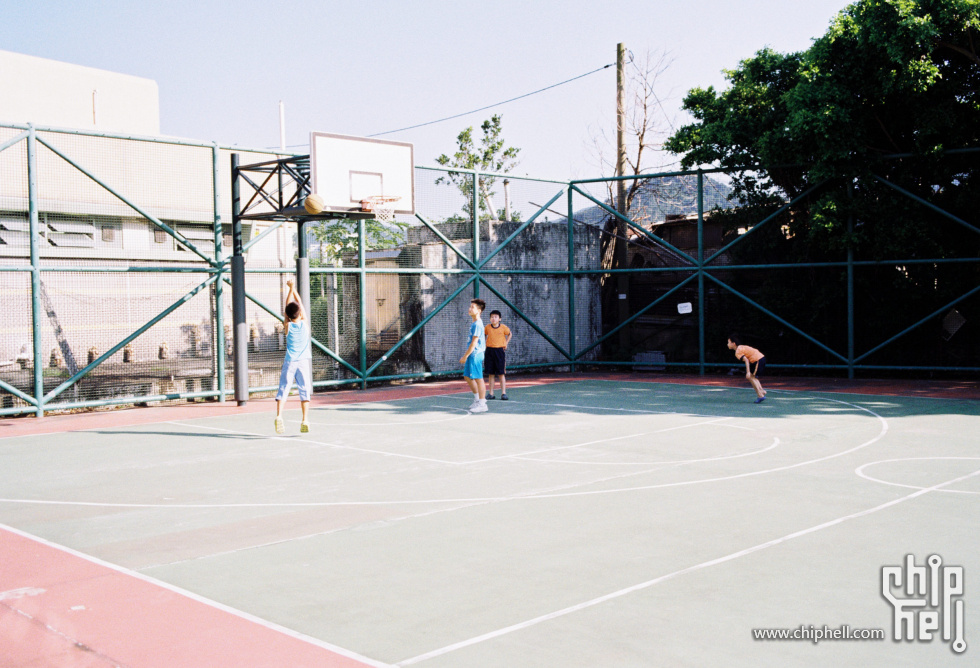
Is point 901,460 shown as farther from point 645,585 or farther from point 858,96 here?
point 858,96

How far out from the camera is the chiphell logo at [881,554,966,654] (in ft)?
15.4

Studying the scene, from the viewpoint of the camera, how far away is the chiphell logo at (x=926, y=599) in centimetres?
470

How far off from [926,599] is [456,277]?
1585 centimetres

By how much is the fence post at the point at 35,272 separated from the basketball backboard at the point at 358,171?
442 cm

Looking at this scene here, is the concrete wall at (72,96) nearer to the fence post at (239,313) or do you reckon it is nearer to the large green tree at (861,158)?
the fence post at (239,313)

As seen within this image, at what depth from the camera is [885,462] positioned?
375 inches

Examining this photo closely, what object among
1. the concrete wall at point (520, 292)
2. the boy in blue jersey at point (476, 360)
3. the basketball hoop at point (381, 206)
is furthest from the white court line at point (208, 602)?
the concrete wall at point (520, 292)

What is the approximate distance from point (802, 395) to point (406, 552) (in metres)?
11.7

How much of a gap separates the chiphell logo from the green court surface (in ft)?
0.17

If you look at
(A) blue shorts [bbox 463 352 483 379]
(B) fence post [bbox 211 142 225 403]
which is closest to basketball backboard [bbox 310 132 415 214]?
(B) fence post [bbox 211 142 225 403]

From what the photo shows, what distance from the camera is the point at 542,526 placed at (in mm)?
7059

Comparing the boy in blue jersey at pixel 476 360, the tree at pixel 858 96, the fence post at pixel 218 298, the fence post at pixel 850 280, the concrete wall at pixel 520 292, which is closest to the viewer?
the boy in blue jersey at pixel 476 360

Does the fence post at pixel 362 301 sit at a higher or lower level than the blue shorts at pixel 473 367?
higher

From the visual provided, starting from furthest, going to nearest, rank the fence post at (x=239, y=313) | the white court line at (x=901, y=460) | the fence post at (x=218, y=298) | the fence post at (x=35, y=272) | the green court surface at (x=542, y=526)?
the fence post at (x=218, y=298) → the fence post at (x=239, y=313) → the fence post at (x=35, y=272) → the white court line at (x=901, y=460) → the green court surface at (x=542, y=526)
